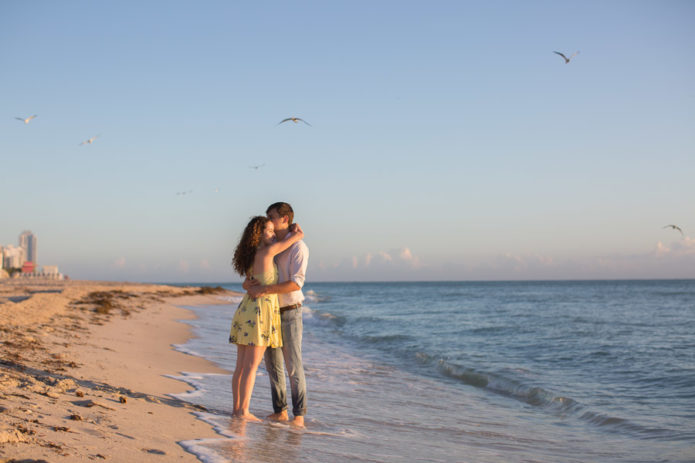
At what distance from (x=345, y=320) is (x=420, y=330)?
563cm

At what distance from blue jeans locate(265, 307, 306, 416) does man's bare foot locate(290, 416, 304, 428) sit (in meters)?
0.04

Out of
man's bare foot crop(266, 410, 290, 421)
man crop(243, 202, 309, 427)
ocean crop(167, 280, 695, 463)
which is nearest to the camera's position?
ocean crop(167, 280, 695, 463)

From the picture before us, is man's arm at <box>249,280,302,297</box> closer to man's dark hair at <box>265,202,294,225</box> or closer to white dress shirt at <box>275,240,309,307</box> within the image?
white dress shirt at <box>275,240,309,307</box>

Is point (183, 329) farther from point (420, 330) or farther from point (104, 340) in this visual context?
point (420, 330)

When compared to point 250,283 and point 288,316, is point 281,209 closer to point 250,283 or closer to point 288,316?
point 250,283

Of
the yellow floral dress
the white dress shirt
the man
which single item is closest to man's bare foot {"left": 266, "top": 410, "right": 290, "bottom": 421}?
the man

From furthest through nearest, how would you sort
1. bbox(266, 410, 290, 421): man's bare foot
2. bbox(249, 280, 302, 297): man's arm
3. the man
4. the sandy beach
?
bbox(266, 410, 290, 421): man's bare foot → the man → bbox(249, 280, 302, 297): man's arm → the sandy beach

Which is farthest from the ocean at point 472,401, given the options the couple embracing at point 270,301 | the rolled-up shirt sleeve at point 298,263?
the rolled-up shirt sleeve at point 298,263

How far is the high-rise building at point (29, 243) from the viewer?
5645 inches

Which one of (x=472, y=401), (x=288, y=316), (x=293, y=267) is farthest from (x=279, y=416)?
(x=472, y=401)

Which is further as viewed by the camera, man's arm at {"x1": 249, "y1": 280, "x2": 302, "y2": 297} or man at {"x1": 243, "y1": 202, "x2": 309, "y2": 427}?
man at {"x1": 243, "y1": 202, "x2": 309, "y2": 427}

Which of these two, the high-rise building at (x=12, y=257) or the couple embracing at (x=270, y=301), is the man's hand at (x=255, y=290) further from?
the high-rise building at (x=12, y=257)

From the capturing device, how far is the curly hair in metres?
4.95

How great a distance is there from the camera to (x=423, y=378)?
30.3 feet
